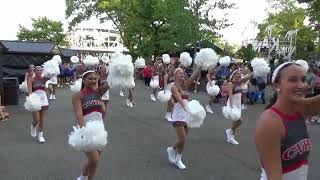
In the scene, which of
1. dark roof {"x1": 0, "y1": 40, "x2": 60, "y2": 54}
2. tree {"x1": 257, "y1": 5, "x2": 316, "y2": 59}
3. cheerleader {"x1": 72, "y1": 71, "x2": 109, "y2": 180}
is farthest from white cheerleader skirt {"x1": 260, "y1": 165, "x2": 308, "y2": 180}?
tree {"x1": 257, "y1": 5, "x2": 316, "y2": 59}

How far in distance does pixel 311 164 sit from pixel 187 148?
2.64 metres

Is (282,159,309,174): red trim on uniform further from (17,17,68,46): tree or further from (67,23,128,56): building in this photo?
(67,23,128,56): building

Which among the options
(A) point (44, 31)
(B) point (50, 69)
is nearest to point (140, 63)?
(B) point (50, 69)

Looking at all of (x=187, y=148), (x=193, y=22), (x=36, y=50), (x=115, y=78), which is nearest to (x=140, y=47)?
(x=193, y=22)

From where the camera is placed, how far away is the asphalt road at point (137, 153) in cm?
774

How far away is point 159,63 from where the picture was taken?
67.8 ft

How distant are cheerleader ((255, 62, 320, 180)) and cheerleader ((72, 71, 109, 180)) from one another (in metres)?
3.90

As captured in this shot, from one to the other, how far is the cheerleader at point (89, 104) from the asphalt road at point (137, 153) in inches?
35.8

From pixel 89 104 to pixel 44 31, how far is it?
66239 mm

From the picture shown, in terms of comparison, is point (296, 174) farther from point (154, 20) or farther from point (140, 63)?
point (154, 20)

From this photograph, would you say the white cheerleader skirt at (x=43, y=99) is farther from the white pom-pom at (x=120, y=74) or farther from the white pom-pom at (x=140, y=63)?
the white pom-pom at (x=140, y=63)

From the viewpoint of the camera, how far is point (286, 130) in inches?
110

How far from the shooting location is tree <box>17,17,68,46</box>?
233ft

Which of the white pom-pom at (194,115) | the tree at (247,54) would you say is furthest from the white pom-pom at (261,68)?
the tree at (247,54)
